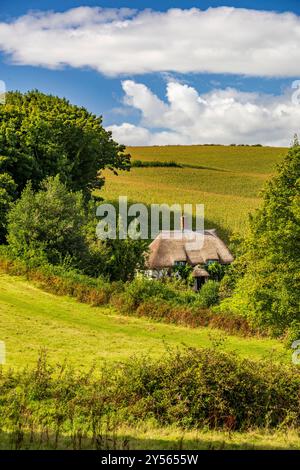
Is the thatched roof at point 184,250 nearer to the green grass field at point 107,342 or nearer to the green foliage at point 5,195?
the green foliage at point 5,195

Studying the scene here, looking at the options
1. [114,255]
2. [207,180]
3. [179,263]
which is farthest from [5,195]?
[207,180]

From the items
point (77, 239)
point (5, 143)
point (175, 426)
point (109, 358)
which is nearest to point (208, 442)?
point (175, 426)

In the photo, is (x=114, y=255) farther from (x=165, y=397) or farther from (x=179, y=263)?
(x=165, y=397)

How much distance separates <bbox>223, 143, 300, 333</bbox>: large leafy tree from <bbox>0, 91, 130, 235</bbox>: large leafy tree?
23600mm

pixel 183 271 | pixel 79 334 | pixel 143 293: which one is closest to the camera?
pixel 79 334

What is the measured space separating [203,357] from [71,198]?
26150 mm

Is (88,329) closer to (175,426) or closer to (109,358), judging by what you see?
(109,358)

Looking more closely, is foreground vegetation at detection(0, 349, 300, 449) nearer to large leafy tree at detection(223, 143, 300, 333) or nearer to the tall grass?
large leafy tree at detection(223, 143, 300, 333)

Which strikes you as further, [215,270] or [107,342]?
[215,270]

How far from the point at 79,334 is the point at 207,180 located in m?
78.2

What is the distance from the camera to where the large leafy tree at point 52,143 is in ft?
160

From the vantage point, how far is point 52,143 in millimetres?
53094

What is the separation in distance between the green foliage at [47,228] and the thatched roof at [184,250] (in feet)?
42.9

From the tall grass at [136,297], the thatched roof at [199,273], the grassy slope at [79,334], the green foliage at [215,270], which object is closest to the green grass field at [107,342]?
the grassy slope at [79,334]
